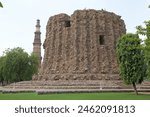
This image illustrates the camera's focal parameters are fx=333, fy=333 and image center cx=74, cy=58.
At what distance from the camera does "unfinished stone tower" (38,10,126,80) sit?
98.1 feet

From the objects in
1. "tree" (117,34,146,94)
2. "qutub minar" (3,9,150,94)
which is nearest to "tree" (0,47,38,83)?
"qutub minar" (3,9,150,94)

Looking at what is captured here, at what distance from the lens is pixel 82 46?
31000mm

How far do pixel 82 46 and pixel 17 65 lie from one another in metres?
16.3

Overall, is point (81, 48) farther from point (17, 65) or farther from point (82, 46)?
point (17, 65)

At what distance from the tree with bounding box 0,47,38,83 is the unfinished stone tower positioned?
12.1 meters

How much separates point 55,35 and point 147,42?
16.5 metres

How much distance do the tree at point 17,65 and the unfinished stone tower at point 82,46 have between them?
39.9ft

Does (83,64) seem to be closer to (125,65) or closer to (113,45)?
(113,45)

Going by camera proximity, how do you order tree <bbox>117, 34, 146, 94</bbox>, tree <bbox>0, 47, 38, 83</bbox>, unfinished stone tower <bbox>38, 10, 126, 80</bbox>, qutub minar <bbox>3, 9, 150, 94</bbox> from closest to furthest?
tree <bbox>117, 34, 146, 94</bbox>, qutub minar <bbox>3, 9, 150, 94</bbox>, unfinished stone tower <bbox>38, 10, 126, 80</bbox>, tree <bbox>0, 47, 38, 83</bbox>

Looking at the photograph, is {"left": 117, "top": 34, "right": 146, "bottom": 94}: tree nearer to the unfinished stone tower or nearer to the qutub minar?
the qutub minar

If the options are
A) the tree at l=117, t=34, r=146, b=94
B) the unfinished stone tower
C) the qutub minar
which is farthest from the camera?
the unfinished stone tower

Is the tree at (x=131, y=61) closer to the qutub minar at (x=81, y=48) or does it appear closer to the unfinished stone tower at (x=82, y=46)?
the qutub minar at (x=81, y=48)

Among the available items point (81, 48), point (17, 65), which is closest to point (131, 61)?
point (81, 48)

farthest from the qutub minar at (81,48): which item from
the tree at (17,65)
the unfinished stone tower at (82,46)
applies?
the tree at (17,65)
